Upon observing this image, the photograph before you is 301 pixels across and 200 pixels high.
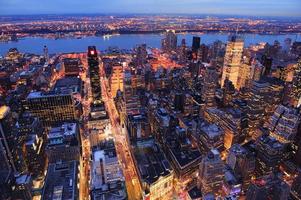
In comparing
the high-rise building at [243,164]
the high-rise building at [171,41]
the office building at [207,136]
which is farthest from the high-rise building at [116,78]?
the high-rise building at [171,41]

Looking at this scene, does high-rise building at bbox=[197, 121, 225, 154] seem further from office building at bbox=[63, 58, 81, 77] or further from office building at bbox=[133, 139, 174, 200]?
office building at bbox=[63, 58, 81, 77]

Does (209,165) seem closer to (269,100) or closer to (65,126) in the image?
(65,126)

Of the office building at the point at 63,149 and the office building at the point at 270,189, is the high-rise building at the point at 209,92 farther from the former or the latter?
the office building at the point at 63,149

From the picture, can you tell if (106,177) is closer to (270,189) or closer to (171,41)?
(270,189)

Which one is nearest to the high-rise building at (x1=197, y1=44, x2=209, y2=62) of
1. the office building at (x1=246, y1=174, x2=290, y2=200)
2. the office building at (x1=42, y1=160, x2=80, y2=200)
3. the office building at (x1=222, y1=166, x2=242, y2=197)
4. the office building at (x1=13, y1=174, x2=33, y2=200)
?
the office building at (x1=222, y1=166, x2=242, y2=197)

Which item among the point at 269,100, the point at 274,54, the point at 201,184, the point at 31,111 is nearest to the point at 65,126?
the point at 31,111

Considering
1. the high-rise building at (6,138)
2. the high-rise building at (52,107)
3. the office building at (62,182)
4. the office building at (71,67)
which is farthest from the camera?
the office building at (71,67)
